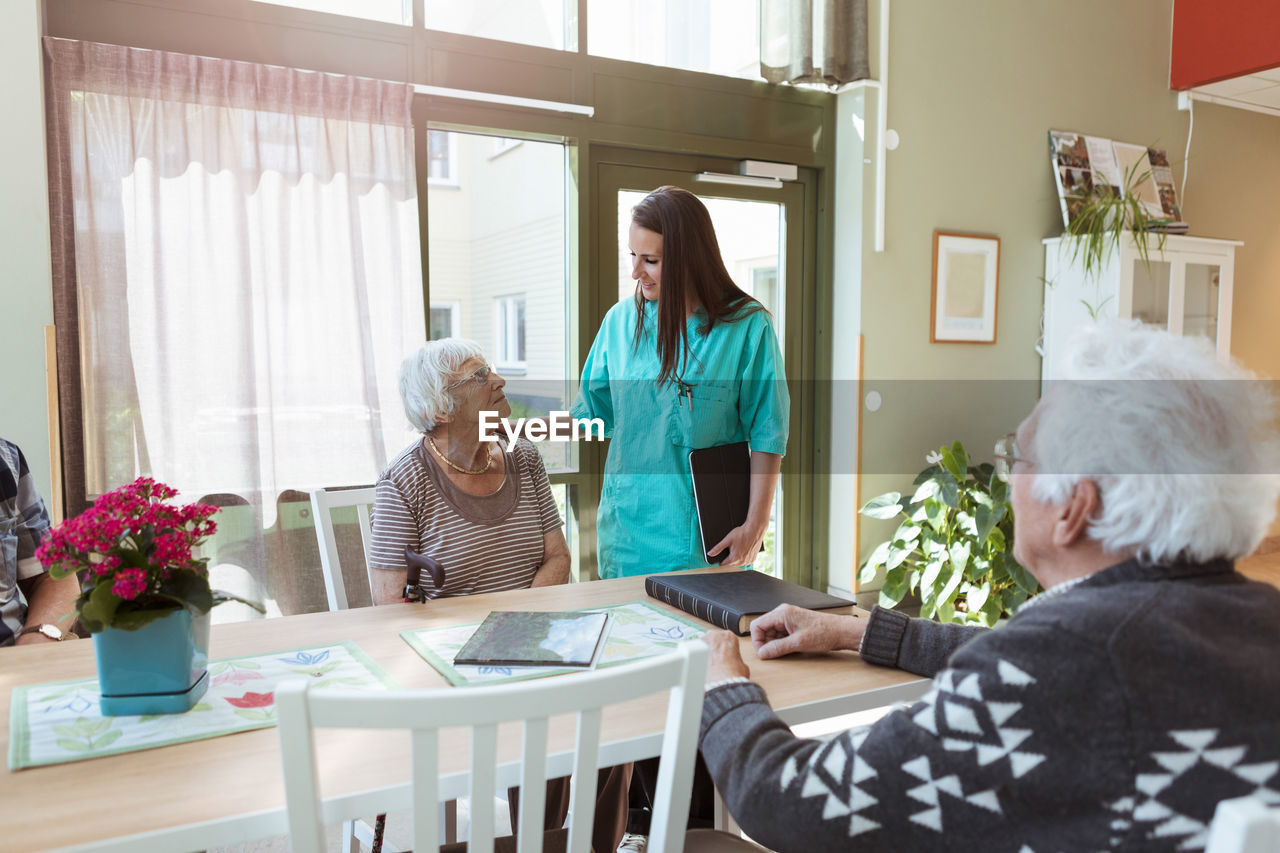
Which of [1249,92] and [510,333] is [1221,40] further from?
[510,333]

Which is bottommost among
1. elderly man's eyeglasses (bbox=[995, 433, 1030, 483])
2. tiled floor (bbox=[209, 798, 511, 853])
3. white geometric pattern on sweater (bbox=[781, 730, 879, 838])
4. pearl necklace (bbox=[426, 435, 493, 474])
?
tiled floor (bbox=[209, 798, 511, 853])

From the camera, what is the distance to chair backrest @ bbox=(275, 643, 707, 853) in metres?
0.78

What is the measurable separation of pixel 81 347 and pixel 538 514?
1390 mm

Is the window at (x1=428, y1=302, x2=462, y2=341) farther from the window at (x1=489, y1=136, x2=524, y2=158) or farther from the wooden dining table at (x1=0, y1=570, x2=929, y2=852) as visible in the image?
the wooden dining table at (x1=0, y1=570, x2=929, y2=852)

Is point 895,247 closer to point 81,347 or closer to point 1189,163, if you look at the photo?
point 1189,163

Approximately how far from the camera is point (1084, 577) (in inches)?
34.6

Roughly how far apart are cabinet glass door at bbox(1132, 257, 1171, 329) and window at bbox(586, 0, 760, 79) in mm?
1857

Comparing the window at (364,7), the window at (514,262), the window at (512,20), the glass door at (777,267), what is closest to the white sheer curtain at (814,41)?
the glass door at (777,267)

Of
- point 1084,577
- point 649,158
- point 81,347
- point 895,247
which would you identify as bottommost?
point 1084,577

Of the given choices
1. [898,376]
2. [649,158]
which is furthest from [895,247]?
[649,158]

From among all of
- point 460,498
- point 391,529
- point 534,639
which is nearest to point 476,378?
point 460,498

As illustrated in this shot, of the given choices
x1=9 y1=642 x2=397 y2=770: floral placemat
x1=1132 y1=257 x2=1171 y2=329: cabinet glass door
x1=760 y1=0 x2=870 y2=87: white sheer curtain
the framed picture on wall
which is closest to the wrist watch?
x1=9 y1=642 x2=397 y2=770: floral placemat

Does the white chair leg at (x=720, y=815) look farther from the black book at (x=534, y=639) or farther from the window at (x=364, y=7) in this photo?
the window at (x=364, y=7)

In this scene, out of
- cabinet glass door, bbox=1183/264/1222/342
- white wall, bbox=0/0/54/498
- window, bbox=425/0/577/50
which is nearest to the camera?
white wall, bbox=0/0/54/498
